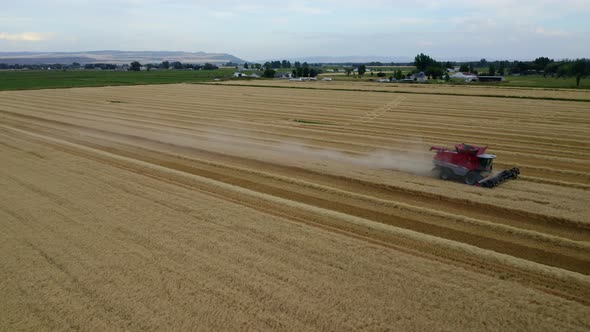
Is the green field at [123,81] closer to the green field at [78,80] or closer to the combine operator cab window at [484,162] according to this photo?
the green field at [78,80]

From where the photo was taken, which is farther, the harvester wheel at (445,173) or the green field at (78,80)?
the green field at (78,80)

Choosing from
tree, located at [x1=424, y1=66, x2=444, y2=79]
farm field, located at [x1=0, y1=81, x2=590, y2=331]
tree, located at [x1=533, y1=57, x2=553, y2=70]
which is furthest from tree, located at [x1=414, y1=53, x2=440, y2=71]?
farm field, located at [x1=0, y1=81, x2=590, y2=331]

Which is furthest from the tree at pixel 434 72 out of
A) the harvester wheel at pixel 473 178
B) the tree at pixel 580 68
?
the harvester wheel at pixel 473 178

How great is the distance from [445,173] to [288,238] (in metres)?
8.18

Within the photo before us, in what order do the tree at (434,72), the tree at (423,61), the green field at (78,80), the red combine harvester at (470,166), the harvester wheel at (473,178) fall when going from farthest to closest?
the tree at (423,61)
the tree at (434,72)
the green field at (78,80)
the harvester wheel at (473,178)
the red combine harvester at (470,166)

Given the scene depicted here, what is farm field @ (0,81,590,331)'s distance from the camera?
794 cm

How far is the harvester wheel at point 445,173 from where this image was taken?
Result: 639 inches

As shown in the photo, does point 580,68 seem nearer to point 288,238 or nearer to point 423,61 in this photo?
point 423,61

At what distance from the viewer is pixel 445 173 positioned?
1636cm

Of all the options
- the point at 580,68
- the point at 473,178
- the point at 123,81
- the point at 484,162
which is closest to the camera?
the point at 484,162

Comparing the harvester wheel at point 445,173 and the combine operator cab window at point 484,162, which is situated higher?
the combine operator cab window at point 484,162

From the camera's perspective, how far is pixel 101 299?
8375 millimetres

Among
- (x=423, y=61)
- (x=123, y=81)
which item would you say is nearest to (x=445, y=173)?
(x=123, y=81)

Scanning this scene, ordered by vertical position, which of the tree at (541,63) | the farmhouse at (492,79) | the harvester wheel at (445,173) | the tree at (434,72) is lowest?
the harvester wheel at (445,173)
